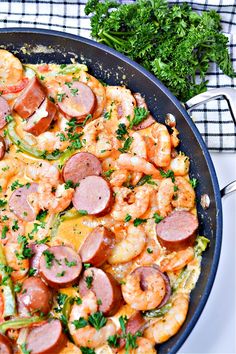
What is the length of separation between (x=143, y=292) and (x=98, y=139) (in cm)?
113

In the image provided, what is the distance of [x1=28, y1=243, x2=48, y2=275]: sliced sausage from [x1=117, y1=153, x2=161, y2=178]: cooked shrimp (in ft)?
2.47

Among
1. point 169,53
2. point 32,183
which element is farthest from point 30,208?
point 169,53

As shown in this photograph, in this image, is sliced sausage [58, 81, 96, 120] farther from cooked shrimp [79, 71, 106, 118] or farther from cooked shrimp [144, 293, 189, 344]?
cooked shrimp [144, 293, 189, 344]

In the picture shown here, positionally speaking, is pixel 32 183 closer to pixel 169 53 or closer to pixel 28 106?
pixel 28 106

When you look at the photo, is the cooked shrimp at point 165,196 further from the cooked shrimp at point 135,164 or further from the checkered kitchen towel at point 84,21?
the checkered kitchen towel at point 84,21

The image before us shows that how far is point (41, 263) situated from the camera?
4.14 meters

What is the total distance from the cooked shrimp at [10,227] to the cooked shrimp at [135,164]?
2.56 ft

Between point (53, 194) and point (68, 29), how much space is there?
1637mm

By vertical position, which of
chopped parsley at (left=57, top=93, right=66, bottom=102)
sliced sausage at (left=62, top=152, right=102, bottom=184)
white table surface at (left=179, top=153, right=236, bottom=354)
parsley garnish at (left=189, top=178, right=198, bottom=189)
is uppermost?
chopped parsley at (left=57, top=93, right=66, bottom=102)

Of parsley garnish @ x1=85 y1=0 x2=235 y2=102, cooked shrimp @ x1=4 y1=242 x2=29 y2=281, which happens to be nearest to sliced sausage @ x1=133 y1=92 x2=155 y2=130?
parsley garnish @ x1=85 y1=0 x2=235 y2=102

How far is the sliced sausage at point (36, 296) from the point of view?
4047 mm

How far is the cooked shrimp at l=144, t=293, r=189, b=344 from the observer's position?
13.3 feet

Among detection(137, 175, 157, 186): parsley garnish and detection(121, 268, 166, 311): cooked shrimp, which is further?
detection(137, 175, 157, 186): parsley garnish

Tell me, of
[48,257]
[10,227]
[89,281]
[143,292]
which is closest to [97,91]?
[10,227]
